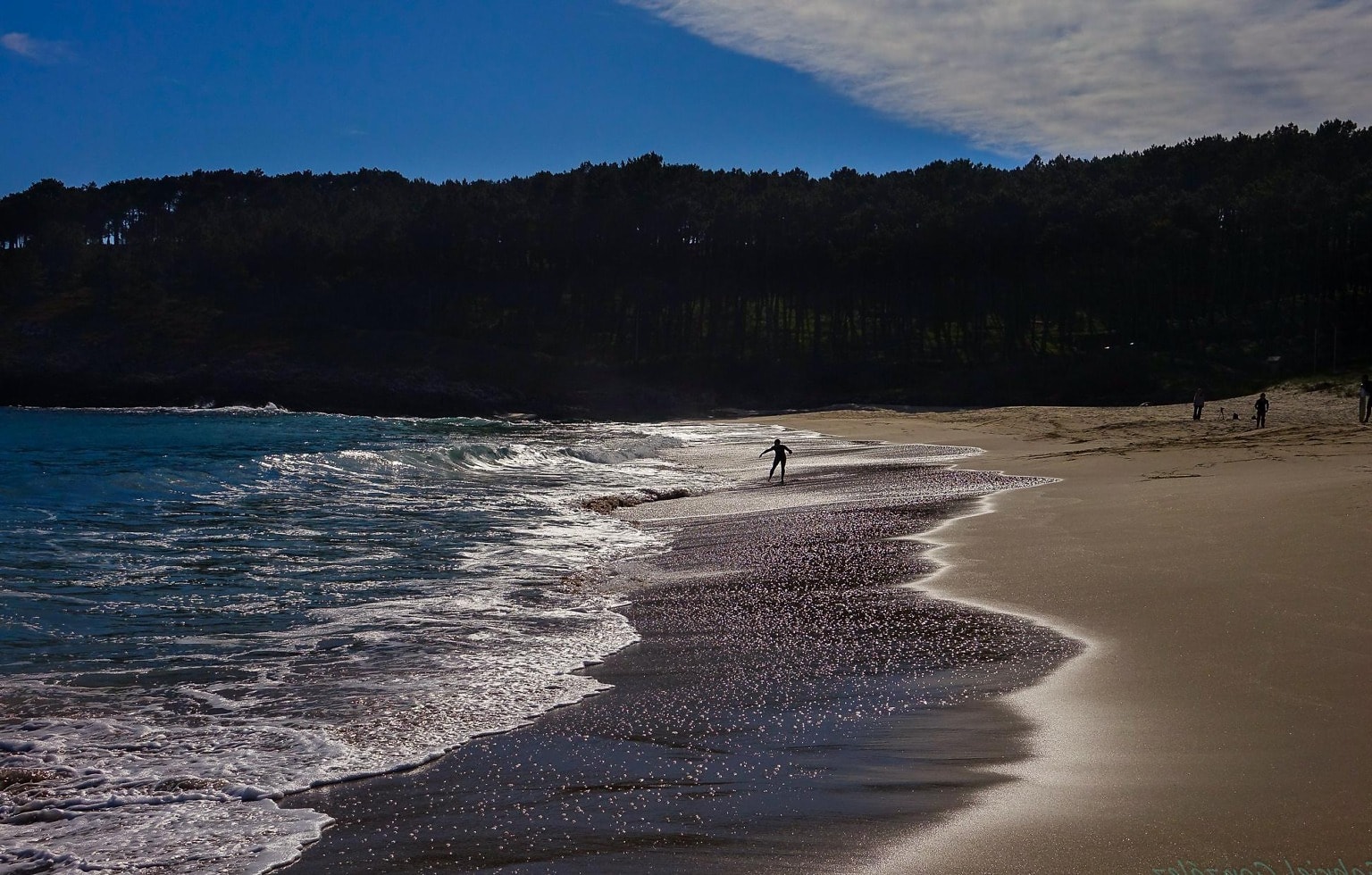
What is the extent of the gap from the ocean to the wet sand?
233 mm

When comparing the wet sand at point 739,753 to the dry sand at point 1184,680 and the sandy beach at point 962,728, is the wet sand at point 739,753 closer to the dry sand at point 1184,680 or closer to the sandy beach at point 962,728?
the sandy beach at point 962,728

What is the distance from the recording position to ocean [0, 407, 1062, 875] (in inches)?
197

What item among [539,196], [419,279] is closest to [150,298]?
[419,279]

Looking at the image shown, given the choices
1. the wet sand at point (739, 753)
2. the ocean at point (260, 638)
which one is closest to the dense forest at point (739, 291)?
the ocean at point (260, 638)

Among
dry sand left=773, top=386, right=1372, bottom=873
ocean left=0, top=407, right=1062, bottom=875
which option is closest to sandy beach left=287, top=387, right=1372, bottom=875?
dry sand left=773, top=386, right=1372, bottom=873

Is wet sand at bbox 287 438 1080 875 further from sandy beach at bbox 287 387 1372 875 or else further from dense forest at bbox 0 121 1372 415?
dense forest at bbox 0 121 1372 415

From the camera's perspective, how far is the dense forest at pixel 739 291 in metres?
65.6

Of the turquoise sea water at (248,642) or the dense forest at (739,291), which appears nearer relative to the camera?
the turquoise sea water at (248,642)

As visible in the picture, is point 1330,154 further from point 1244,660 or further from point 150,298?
point 150,298

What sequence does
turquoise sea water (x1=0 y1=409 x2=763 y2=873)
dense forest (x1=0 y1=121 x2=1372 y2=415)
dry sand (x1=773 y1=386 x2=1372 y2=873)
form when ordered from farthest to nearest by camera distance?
dense forest (x1=0 y1=121 x2=1372 y2=415) → turquoise sea water (x1=0 y1=409 x2=763 y2=873) → dry sand (x1=773 y1=386 x2=1372 y2=873)

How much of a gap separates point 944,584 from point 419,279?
85.2 metres

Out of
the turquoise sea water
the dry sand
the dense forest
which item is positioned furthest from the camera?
the dense forest

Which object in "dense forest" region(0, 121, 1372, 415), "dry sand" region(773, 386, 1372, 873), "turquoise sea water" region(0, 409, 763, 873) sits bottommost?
"turquoise sea water" region(0, 409, 763, 873)

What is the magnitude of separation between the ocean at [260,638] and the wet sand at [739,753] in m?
0.23
